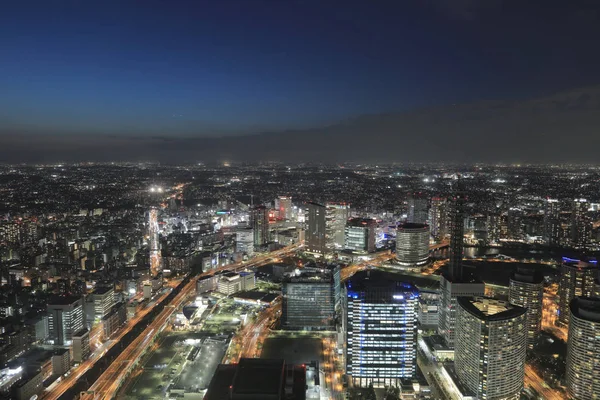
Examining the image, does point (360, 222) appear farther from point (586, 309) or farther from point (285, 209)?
point (586, 309)

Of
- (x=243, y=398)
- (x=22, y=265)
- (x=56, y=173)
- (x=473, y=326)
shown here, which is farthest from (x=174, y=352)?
(x=56, y=173)

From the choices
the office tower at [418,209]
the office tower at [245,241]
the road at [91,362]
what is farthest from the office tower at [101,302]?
the office tower at [418,209]

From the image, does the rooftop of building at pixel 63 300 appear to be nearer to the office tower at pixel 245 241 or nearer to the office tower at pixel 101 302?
the office tower at pixel 101 302

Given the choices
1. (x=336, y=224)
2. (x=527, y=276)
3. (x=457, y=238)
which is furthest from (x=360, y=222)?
(x=527, y=276)

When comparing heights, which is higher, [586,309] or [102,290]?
[586,309]

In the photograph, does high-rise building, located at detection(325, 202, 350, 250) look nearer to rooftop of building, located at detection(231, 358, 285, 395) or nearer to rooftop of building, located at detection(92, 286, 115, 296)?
rooftop of building, located at detection(92, 286, 115, 296)

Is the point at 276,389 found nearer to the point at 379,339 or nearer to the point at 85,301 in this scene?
the point at 379,339
